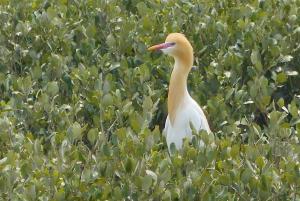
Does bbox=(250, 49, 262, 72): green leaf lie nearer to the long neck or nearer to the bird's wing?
the long neck

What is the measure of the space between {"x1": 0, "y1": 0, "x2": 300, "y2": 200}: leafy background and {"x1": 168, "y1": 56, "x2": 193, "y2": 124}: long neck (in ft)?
0.72

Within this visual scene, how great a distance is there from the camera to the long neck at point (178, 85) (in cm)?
724

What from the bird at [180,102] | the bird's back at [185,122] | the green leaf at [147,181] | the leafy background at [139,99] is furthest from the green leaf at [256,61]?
the green leaf at [147,181]

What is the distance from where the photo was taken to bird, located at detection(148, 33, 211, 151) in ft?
23.1

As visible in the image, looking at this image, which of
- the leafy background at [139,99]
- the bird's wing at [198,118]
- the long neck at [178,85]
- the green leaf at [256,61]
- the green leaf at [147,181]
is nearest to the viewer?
the green leaf at [147,181]

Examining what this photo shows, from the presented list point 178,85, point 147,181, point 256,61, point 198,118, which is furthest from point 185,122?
point 147,181

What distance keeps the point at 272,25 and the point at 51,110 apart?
2.50m

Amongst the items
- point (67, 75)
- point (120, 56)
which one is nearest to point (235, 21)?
point (120, 56)

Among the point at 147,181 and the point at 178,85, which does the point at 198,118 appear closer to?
the point at 178,85

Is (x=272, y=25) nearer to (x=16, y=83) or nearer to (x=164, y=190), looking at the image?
(x=16, y=83)

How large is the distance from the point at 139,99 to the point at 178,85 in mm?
529

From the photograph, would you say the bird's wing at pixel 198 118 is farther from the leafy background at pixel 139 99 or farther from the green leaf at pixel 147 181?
the green leaf at pixel 147 181

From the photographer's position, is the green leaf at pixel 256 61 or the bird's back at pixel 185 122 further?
the green leaf at pixel 256 61

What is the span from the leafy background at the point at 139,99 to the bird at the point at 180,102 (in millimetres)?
191
